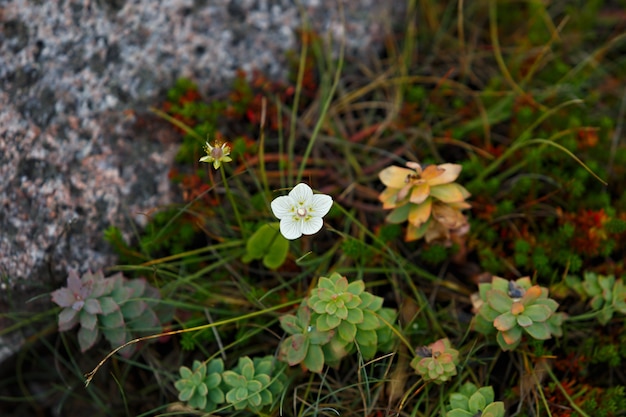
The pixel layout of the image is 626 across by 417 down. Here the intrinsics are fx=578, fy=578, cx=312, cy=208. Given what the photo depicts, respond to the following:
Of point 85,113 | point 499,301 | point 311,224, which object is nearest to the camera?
point 311,224

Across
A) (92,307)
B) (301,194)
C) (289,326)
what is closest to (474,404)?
(289,326)

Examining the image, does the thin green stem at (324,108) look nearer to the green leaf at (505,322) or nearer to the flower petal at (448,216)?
the flower petal at (448,216)

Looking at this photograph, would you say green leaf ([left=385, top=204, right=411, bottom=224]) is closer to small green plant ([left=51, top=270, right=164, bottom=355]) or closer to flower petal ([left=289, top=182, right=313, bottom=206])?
flower petal ([left=289, top=182, right=313, bottom=206])

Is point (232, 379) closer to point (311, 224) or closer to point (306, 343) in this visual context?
point (306, 343)

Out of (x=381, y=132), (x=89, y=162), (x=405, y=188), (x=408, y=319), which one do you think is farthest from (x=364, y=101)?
(x=89, y=162)

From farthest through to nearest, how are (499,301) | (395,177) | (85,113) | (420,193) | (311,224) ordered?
1. (85,113)
2. (395,177)
3. (420,193)
4. (499,301)
5. (311,224)
